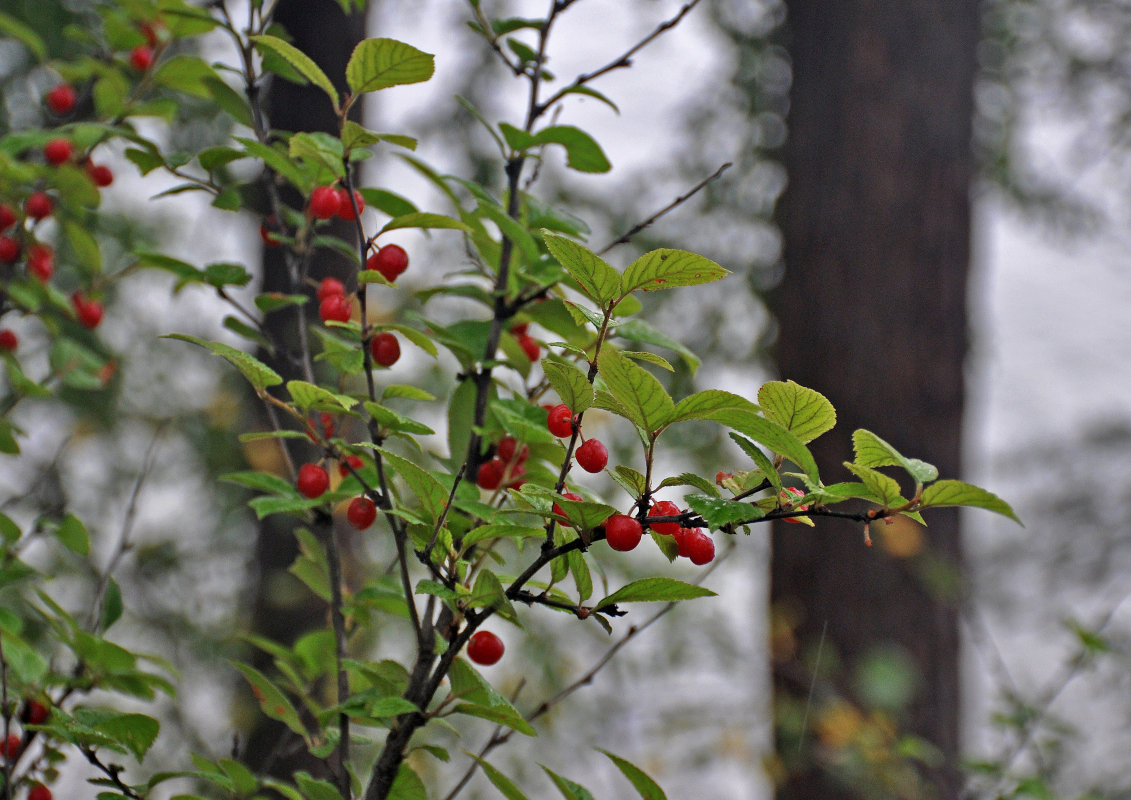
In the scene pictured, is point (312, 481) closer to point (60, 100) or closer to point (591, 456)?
point (591, 456)

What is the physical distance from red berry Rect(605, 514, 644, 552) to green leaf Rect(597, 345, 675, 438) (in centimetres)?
8

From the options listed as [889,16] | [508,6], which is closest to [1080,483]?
[889,16]

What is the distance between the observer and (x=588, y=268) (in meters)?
0.64

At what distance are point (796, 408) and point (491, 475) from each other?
0.40 meters

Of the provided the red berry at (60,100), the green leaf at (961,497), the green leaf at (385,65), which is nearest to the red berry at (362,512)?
the green leaf at (385,65)

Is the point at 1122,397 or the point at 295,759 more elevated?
the point at 1122,397

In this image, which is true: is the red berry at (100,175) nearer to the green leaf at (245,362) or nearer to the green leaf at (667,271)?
the green leaf at (245,362)

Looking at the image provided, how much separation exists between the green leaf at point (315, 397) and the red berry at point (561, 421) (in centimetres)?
19

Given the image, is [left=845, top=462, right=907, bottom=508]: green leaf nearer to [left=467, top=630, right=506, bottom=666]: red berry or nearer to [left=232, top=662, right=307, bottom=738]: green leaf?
[left=467, top=630, right=506, bottom=666]: red berry

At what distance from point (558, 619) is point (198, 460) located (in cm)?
200

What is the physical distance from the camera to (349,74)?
30.7 inches

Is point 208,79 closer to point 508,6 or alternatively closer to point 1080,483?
point 508,6

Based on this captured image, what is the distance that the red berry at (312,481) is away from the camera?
930mm

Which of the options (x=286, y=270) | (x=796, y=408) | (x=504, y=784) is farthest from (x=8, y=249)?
(x=286, y=270)
